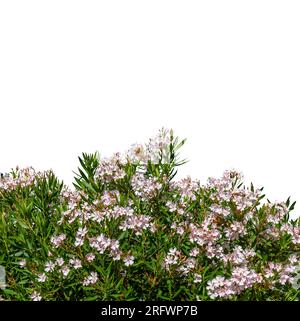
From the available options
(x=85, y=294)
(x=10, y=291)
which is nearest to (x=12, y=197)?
(x=10, y=291)

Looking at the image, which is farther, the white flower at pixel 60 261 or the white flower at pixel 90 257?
the white flower at pixel 60 261

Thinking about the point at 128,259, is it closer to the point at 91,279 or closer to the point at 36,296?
the point at 91,279

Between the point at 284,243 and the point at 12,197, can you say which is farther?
the point at 12,197

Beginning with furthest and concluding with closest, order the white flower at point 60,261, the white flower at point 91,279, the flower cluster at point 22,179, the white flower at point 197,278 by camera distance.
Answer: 1. the flower cluster at point 22,179
2. the white flower at point 60,261
3. the white flower at point 197,278
4. the white flower at point 91,279

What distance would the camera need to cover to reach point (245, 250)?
22.2 ft

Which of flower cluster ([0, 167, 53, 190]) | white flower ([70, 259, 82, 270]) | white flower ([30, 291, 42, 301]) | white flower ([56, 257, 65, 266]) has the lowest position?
white flower ([30, 291, 42, 301])

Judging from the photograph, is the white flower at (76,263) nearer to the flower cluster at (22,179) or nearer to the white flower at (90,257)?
the white flower at (90,257)

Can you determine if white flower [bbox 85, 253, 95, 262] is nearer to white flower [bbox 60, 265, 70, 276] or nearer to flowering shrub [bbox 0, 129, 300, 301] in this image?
flowering shrub [bbox 0, 129, 300, 301]

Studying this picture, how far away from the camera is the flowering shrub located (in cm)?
659

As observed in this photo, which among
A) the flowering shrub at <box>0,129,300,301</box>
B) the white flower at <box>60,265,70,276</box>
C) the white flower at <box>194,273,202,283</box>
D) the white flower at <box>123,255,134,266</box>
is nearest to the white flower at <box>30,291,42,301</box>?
the flowering shrub at <box>0,129,300,301</box>

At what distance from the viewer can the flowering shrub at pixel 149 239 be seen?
21.6ft

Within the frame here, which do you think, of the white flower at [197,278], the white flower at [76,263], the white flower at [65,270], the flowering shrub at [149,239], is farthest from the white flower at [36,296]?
the white flower at [197,278]
